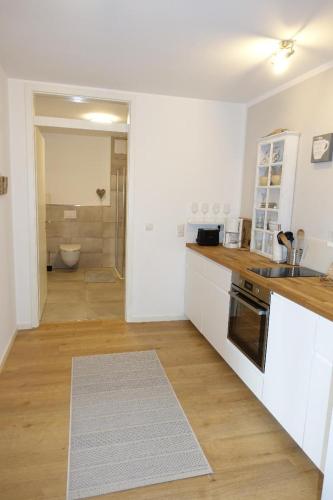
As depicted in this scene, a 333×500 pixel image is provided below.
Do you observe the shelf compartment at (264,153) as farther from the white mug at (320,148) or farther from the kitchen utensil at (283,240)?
the kitchen utensil at (283,240)

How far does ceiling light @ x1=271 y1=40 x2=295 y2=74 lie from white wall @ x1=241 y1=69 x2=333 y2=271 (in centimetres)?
32

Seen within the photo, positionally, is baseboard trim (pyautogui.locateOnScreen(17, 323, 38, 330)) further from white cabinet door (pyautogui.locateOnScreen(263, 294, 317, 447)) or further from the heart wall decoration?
the heart wall decoration

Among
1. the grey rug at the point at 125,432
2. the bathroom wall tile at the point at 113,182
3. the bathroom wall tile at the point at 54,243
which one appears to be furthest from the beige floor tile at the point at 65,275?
the grey rug at the point at 125,432

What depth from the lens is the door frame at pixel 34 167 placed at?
125 inches

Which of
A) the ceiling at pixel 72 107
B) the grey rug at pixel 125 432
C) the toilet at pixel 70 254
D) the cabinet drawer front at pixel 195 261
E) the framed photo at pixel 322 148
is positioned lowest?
the grey rug at pixel 125 432

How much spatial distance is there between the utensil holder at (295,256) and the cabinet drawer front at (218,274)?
537 millimetres

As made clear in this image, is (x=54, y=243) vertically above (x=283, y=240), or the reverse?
(x=283, y=240)

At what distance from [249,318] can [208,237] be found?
140 centimetres

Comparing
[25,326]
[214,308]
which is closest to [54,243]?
[25,326]

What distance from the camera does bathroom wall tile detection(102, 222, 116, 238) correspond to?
20.7 feet

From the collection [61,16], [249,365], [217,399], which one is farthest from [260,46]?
[217,399]

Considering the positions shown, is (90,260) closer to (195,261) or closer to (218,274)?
(195,261)

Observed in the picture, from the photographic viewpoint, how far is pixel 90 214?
6.21 metres

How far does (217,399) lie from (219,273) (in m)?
0.99
